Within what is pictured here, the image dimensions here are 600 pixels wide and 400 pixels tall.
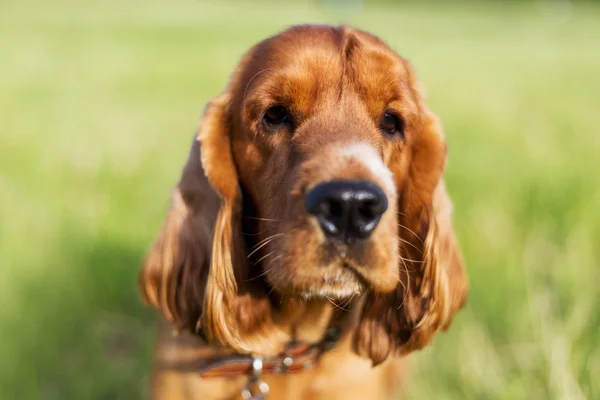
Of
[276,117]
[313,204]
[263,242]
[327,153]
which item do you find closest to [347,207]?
[313,204]

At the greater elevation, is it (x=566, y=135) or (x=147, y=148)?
(x=566, y=135)

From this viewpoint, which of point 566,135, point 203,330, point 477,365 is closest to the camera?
point 203,330

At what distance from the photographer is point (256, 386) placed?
2.12m

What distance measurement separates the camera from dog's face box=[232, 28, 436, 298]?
168cm

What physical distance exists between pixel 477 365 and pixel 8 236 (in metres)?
2.35

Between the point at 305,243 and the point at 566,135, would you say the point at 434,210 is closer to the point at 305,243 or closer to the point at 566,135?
the point at 305,243

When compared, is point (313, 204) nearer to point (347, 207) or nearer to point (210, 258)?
point (347, 207)

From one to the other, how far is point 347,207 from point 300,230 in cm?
15

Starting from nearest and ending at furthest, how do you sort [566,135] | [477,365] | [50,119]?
[477,365] < [566,135] < [50,119]

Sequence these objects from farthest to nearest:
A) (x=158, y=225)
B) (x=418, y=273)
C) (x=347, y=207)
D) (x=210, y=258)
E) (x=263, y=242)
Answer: (x=158, y=225)
(x=418, y=273)
(x=210, y=258)
(x=263, y=242)
(x=347, y=207)

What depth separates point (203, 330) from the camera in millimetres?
2082

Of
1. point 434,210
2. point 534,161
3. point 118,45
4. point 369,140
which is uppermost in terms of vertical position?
point 369,140

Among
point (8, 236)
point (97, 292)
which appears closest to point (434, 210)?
point (97, 292)

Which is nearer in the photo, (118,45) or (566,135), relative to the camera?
(566,135)
